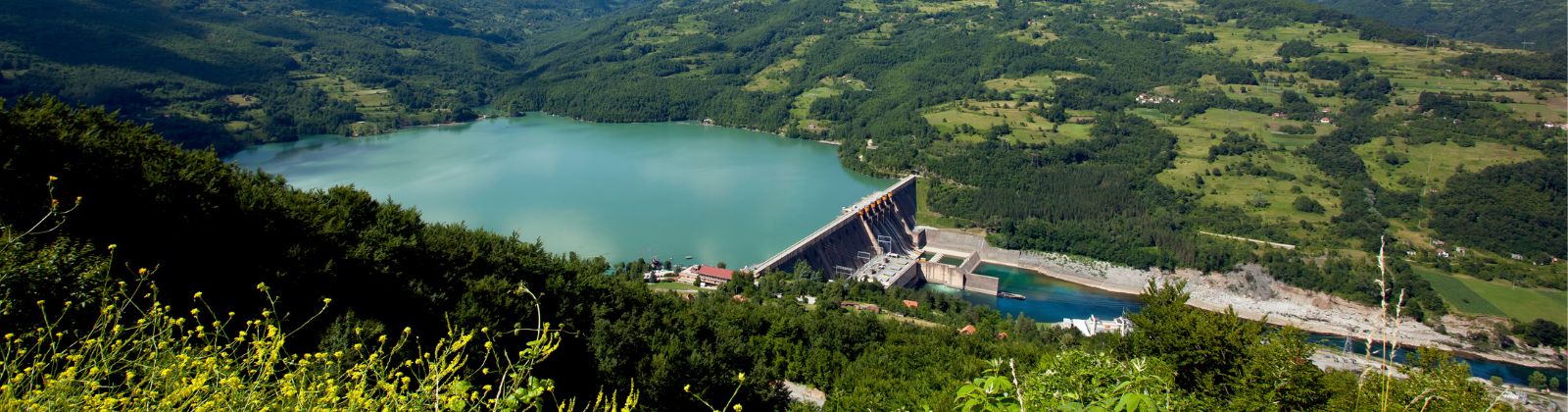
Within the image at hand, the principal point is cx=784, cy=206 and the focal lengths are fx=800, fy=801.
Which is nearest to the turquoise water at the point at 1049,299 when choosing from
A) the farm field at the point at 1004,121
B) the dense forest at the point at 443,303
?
the dense forest at the point at 443,303

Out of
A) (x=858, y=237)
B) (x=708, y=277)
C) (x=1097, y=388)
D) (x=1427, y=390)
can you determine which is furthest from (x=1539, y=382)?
(x=1097, y=388)

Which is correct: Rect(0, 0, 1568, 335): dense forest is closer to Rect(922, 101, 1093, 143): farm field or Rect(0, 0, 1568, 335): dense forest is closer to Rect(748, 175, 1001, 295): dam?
Rect(922, 101, 1093, 143): farm field

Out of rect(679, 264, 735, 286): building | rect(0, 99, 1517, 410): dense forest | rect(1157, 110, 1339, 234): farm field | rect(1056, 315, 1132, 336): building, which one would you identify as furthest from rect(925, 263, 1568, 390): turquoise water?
rect(0, 99, 1517, 410): dense forest

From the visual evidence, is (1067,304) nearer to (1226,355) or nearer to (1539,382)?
(1539,382)

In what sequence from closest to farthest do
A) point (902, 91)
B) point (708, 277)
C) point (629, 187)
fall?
point (708, 277)
point (629, 187)
point (902, 91)

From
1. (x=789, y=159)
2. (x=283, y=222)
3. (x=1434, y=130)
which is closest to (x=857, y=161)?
(x=789, y=159)

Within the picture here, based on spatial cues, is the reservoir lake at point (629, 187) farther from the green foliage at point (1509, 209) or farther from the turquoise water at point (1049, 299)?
the green foliage at point (1509, 209)

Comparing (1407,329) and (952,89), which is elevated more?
(952,89)

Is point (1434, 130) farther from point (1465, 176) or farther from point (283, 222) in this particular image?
point (283, 222)
